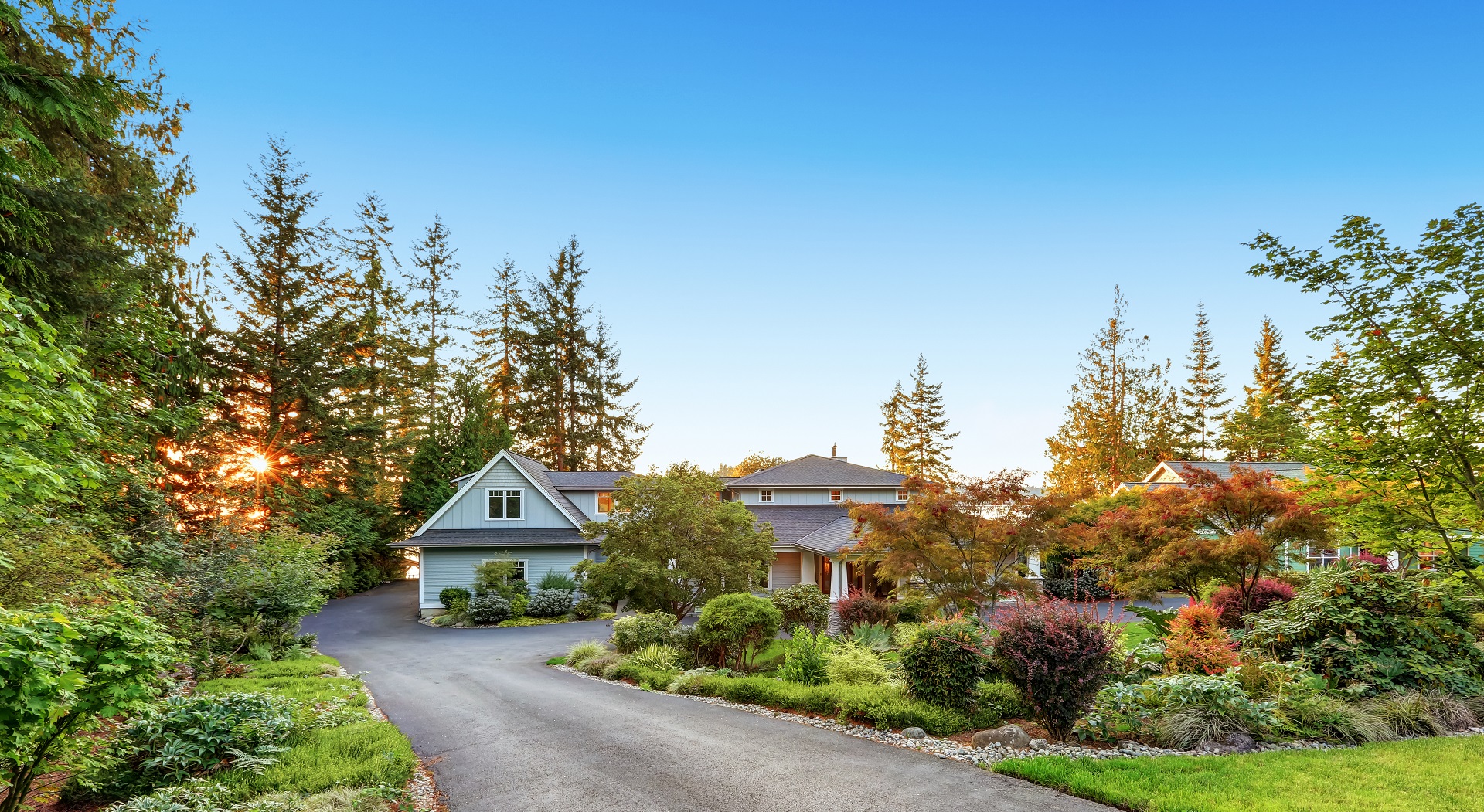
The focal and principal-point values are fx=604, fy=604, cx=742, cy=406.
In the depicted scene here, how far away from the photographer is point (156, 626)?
486 cm

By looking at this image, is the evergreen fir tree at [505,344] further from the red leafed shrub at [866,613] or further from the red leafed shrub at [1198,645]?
the red leafed shrub at [1198,645]

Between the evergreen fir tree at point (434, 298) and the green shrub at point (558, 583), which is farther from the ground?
the evergreen fir tree at point (434, 298)

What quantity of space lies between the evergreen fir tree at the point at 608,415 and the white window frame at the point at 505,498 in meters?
14.4

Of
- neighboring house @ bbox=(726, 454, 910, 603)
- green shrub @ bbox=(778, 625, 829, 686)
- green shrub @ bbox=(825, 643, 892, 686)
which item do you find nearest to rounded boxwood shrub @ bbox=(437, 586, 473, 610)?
neighboring house @ bbox=(726, 454, 910, 603)

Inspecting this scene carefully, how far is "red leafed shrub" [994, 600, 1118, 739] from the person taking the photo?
7051 millimetres

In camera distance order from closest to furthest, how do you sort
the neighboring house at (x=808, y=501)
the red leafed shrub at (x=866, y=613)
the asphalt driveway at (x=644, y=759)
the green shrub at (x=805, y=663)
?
1. the asphalt driveway at (x=644, y=759)
2. the green shrub at (x=805, y=663)
3. the red leafed shrub at (x=866, y=613)
4. the neighboring house at (x=808, y=501)

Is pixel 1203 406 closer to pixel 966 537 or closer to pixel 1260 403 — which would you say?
pixel 1260 403

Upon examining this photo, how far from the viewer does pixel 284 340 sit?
86.2 feet

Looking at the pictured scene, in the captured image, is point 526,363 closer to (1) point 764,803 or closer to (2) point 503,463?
(2) point 503,463

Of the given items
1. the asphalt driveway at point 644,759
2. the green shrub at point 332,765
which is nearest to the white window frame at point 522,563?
the asphalt driveway at point 644,759

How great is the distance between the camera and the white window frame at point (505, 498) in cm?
2438

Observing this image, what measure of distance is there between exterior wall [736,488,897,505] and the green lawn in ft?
75.0

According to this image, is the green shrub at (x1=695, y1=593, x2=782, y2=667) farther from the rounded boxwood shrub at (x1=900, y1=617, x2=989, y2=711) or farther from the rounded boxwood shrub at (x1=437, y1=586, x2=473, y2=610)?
the rounded boxwood shrub at (x1=437, y1=586, x2=473, y2=610)

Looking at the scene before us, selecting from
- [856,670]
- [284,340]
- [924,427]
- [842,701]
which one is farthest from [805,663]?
[924,427]
